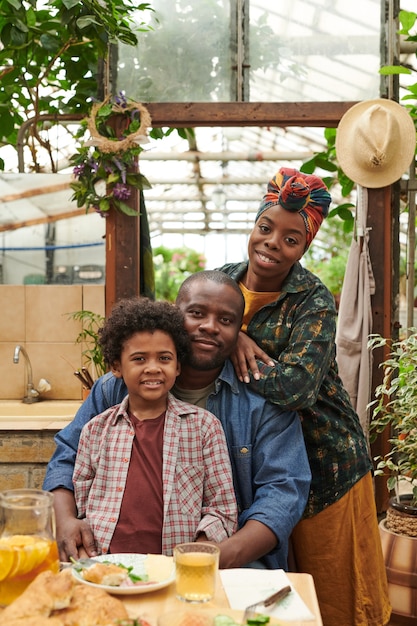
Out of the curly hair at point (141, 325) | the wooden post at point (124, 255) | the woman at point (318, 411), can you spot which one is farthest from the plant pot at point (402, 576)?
the curly hair at point (141, 325)

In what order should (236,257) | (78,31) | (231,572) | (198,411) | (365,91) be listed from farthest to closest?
(236,257), (365,91), (78,31), (198,411), (231,572)

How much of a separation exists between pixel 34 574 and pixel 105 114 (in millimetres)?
3175

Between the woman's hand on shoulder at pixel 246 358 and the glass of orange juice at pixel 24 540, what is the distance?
→ 84 centimetres

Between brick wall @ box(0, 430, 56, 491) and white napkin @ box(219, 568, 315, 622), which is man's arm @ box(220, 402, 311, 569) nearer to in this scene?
white napkin @ box(219, 568, 315, 622)

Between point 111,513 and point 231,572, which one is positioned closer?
point 231,572

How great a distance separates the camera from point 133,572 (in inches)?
62.8

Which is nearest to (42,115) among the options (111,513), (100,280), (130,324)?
(100,280)

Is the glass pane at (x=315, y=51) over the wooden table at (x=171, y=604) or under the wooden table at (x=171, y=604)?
over

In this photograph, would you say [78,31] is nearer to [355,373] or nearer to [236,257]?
[355,373]

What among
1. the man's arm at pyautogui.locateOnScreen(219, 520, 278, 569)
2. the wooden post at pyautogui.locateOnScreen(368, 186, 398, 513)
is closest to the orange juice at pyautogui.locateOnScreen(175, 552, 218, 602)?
the man's arm at pyautogui.locateOnScreen(219, 520, 278, 569)

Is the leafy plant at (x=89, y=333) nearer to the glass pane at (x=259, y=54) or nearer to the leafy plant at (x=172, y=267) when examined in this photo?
the glass pane at (x=259, y=54)

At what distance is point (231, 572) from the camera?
5.39ft

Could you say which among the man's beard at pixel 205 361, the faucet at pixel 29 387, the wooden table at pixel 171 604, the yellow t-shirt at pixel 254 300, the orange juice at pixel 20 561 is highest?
the yellow t-shirt at pixel 254 300

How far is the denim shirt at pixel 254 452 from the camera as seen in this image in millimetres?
2061
